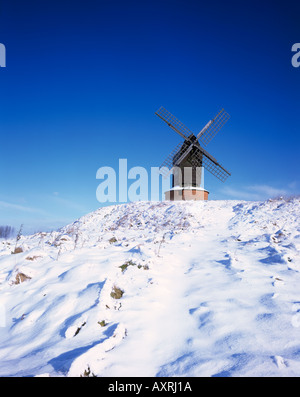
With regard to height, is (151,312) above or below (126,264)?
below

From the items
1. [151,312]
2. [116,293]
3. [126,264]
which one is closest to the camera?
[151,312]

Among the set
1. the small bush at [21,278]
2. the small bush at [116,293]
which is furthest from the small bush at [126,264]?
the small bush at [21,278]

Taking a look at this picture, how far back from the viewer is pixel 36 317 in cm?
372

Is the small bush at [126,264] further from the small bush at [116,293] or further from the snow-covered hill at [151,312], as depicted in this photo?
the small bush at [116,293]

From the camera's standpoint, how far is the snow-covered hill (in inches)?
102

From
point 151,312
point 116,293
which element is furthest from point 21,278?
point 151,312

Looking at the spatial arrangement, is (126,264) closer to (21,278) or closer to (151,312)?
(151,312)

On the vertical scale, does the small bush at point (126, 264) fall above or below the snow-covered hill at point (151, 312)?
above

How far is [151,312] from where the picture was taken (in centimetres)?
366

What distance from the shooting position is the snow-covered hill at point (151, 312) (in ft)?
8.48

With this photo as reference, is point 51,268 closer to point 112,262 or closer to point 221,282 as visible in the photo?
point 112,262

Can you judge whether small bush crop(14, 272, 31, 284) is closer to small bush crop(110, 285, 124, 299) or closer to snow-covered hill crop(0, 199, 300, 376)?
snow-covered hill crop(0, 199, 300, 376)

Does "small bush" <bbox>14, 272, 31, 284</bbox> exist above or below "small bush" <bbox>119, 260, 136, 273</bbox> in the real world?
below

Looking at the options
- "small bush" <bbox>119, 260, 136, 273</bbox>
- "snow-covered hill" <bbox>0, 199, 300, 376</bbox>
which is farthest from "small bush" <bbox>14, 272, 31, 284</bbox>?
"small bush" <bbox>119, 260, 136, 273</bbox>
